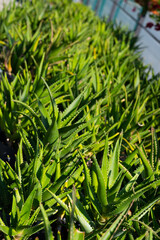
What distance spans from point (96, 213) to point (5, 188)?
303 mm

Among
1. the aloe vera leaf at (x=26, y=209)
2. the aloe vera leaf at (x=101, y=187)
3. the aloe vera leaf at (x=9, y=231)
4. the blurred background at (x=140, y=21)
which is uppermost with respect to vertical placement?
the blurred background at (x=140, y=21)

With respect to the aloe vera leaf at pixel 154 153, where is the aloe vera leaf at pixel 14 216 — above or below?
below

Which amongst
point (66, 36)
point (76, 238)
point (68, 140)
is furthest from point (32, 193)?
point (66, 36)

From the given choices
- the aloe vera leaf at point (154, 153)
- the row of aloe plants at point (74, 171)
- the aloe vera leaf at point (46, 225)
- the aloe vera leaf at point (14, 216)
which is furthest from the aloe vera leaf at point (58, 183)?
the aloe vera leaf at point (154, 153)

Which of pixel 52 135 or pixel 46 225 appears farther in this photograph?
pixel 52 135

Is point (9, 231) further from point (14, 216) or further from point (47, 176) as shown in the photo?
point (47, 176)

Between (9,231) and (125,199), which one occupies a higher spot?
(125,199)

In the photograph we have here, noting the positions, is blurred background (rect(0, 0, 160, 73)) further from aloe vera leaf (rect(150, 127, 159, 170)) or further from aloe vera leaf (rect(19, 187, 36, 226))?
aloe vera leaf (rect(19, 187, 36, 226))

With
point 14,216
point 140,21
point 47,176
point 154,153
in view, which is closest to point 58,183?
point 47,176

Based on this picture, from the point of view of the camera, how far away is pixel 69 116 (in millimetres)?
1083

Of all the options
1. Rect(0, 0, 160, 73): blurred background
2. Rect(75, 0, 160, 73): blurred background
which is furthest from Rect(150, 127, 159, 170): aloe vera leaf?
Rect(75, 0, 160, 73): blurred background

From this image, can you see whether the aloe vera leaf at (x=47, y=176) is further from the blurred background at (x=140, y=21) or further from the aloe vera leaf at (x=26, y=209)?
the blurred background at (x=140, y=21)

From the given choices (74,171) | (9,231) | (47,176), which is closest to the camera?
(9,231)

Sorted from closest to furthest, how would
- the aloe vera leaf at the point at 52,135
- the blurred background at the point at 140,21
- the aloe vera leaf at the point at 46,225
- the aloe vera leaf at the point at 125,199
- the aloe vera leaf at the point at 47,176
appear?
the aloe vera leaf at the point at 46,225 → the aloe vera leaf at the point at 125,199 → the aloe vera leaf at the point at 47,176 → the aloe vera leaf at the point at 52,135 → the blurred background at the point at 140,21
